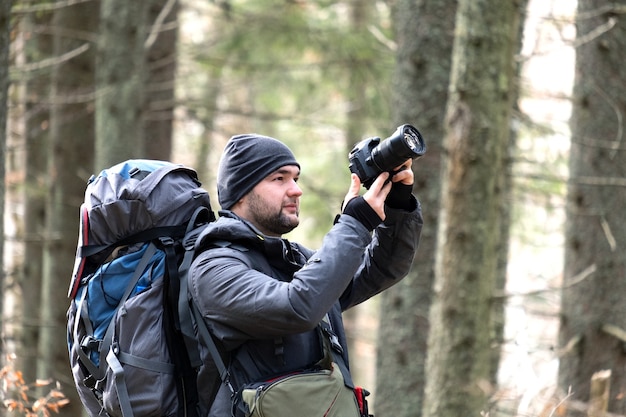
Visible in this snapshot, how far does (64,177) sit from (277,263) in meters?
6.41

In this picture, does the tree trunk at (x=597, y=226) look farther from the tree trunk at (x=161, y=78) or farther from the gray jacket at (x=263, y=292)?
the gray jacket at (x=263, y=292)

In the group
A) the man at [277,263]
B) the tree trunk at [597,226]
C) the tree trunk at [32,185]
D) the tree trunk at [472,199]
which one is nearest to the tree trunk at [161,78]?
the tree trunk at [32,185]

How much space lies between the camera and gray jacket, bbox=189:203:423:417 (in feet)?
9.55

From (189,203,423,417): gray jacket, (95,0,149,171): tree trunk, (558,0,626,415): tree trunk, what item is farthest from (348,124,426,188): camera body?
(558,0,626,415): tree trunk

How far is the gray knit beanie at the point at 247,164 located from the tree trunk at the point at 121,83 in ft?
12.6

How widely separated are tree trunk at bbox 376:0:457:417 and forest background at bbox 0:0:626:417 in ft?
0.05

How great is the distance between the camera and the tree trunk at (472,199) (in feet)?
17.8

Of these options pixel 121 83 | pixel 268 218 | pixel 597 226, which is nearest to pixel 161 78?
pixel 121 83

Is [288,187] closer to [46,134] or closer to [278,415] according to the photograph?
[278,415]

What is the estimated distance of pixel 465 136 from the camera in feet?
17.7

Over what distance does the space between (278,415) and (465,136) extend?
297cm

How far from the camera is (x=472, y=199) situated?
546 cm

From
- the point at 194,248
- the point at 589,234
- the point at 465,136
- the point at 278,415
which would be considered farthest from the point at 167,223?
the point at 589,234

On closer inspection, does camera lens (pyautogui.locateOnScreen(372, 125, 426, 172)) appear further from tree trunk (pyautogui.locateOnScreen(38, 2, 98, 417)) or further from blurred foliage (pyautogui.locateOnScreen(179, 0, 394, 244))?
tree trunk (pyautogui.locateOnScreen(38, 2, 98, 417))
